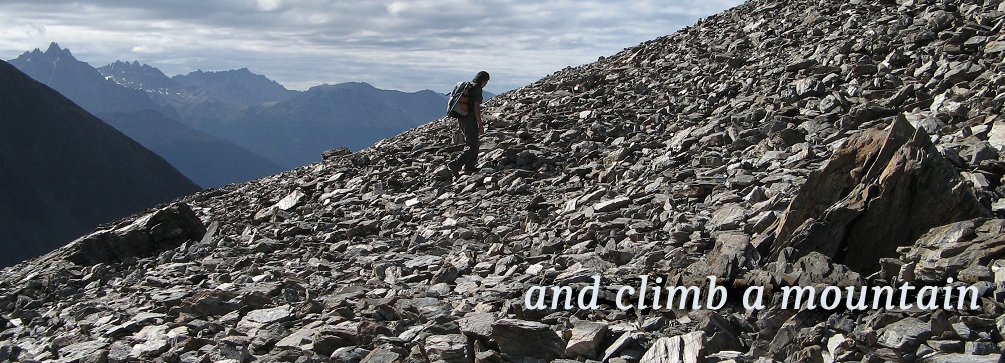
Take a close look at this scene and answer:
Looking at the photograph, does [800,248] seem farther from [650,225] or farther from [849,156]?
[650,225]

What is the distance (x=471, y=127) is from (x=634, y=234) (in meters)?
7.91

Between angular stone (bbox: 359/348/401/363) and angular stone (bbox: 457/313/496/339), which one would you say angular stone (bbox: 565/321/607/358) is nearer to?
angular stone (bbox: 457/313/496/339)

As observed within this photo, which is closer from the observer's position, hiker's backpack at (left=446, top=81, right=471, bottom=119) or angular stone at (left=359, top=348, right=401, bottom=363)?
angular stone at (left=359, top=348, right=401, bottom=363)

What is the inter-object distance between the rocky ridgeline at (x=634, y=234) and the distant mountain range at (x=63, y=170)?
152287 millimetres

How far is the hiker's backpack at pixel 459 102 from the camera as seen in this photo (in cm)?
1738

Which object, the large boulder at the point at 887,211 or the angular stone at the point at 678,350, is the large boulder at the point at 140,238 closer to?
the angular stone at the point at 678,350

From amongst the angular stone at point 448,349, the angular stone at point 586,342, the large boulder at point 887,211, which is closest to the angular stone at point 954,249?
the large boulder at point 887,211

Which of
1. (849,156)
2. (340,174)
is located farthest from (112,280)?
(849,156)

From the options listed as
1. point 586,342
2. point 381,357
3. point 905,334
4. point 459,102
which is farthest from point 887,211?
point 459,102

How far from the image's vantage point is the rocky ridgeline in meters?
7.32

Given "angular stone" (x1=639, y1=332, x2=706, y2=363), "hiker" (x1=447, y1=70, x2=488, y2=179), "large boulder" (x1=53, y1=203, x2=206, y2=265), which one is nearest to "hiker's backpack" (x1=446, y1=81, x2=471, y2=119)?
"hiker" (x1=447, y1=70, x2=488, y2=179)

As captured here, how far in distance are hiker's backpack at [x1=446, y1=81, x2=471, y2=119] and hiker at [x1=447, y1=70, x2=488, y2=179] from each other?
11 centimetres

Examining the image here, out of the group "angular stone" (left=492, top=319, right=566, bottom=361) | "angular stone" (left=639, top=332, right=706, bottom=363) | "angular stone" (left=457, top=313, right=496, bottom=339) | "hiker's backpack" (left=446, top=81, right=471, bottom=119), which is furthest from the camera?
"hiker's backpack" (left=446, top=81, right=471, bottom=119)

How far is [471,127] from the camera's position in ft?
Result: 58.6
